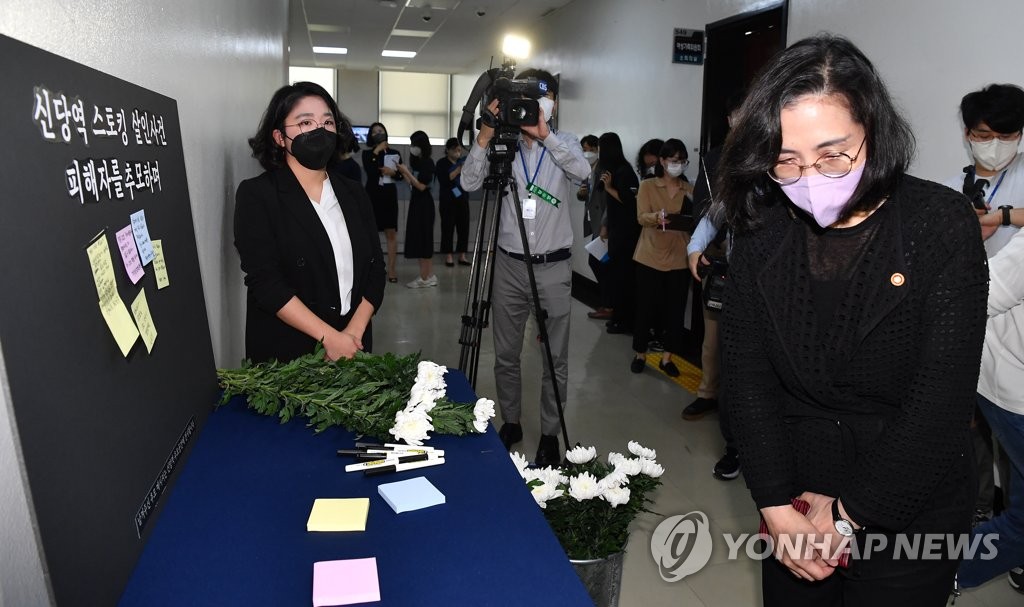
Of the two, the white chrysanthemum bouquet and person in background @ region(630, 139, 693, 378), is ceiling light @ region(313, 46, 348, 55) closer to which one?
person in background @ region(630, 139, 693, 378)

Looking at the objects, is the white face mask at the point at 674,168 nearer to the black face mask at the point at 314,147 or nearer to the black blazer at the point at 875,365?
the black face mask at the point at 314,147

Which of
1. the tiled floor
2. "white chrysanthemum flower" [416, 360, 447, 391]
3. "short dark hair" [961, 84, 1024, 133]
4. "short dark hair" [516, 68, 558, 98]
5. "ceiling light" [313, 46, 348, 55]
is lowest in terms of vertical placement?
the tiled floor

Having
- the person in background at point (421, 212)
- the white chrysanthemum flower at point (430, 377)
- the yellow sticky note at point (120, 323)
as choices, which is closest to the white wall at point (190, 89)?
the yellow sticky note at point (120, 323)

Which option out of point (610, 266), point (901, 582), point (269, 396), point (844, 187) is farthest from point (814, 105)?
point (610, 266)

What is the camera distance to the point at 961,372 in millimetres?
1166

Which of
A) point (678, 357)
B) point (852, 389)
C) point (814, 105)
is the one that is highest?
point (814, 105)

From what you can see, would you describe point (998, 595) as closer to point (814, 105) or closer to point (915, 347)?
point (915, 347)

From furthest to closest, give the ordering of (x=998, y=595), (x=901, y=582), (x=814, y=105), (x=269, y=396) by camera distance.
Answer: (x=998, y=595)
(x=269, y=396)
(x=901, y=582)
(x=814, y=105)

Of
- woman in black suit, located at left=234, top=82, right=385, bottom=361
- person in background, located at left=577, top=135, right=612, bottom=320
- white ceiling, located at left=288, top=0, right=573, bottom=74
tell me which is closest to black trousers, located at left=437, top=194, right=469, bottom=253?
white ceiling, located at left=288, top=0, right=573, bottom=74

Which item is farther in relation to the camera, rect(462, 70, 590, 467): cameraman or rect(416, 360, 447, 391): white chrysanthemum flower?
rect(462, 70, 590, 467): cameraman

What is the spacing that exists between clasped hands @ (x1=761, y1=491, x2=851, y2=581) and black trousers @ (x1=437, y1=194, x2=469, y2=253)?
7984mm

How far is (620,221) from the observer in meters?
5.89

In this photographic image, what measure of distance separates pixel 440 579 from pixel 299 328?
122cm

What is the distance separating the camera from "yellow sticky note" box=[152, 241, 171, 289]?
131 cm
